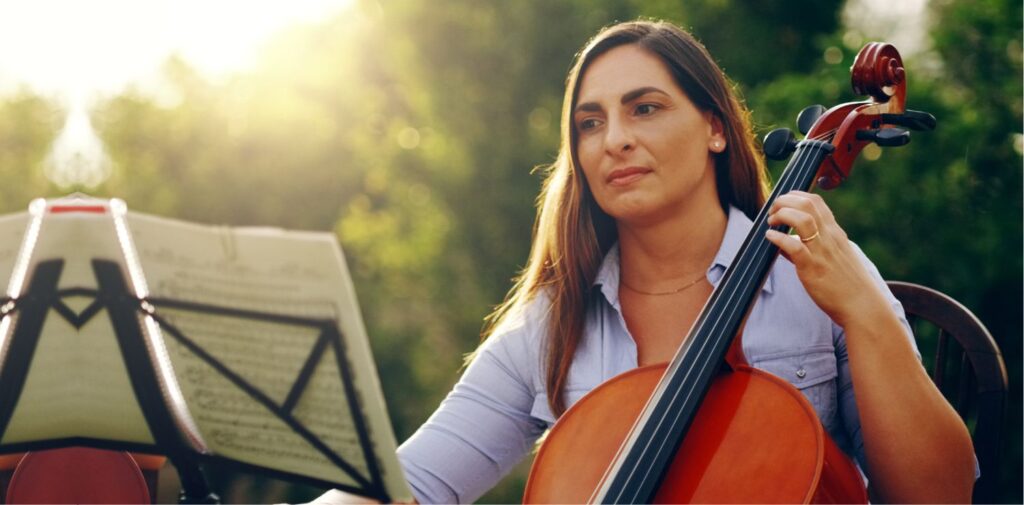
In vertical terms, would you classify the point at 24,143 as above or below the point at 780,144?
below

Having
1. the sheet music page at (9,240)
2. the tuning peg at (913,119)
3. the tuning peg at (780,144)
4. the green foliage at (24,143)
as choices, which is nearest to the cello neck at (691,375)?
the tuning peg at (780,144)

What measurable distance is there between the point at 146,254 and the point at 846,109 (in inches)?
46.9

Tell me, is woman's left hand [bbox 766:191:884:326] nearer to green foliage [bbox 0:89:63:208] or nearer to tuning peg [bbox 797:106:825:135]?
tuning peg [bbox 797:106:825:135]

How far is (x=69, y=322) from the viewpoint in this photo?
129 cm

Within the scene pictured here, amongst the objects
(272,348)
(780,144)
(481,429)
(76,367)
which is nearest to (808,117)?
(780,144)

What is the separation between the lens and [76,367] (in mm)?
1322

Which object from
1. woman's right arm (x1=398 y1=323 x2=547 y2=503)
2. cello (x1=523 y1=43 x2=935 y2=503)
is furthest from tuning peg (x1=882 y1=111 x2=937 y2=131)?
woman's right arm (x1=398 y1=323 x2=547 y2=503)

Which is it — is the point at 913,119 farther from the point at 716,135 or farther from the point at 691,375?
the point at 691,375

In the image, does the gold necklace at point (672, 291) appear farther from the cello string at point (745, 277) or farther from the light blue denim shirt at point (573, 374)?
the cello string at point (745, 277)

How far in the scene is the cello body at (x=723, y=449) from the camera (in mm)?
1423

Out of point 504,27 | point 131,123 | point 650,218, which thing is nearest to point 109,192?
point 131,123

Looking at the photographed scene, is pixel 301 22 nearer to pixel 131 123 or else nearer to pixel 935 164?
pixel 131 123

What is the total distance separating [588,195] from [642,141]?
23cm

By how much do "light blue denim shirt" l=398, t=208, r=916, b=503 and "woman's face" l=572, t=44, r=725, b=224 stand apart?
0.40 ft
